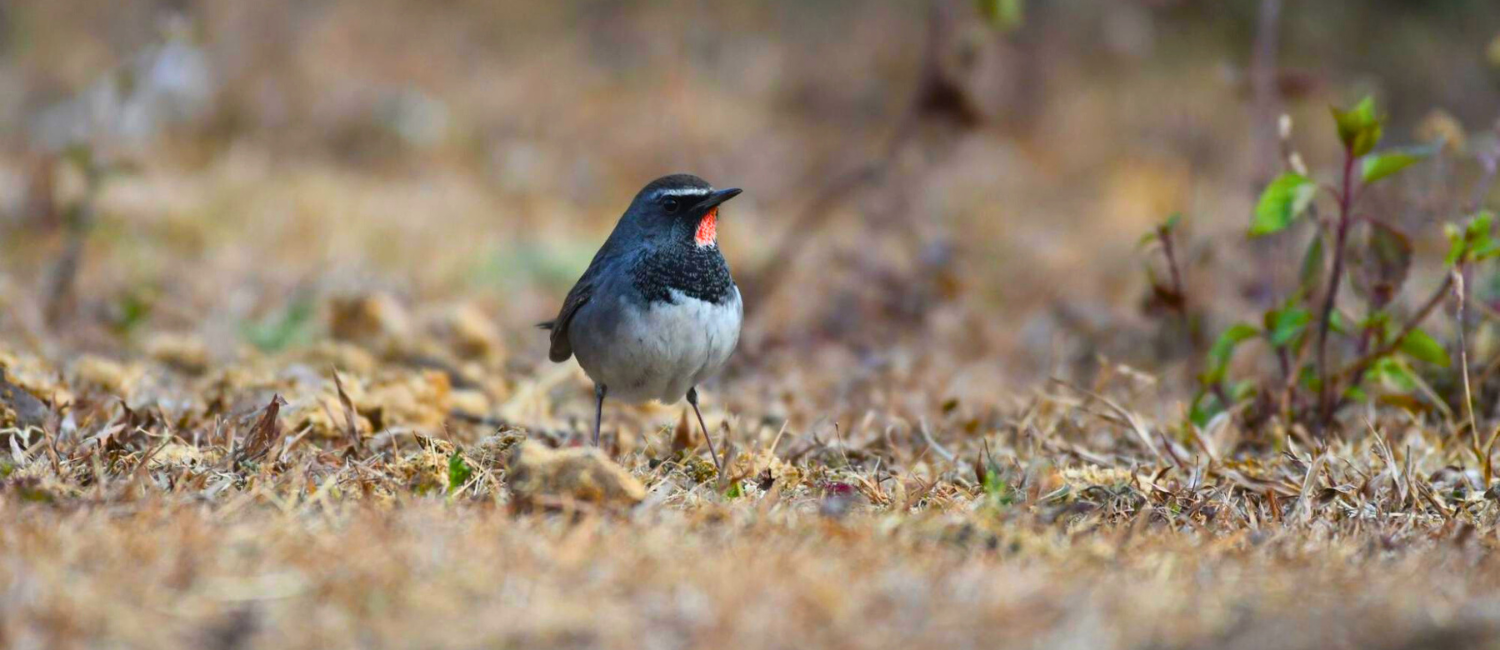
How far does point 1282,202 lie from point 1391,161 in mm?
301

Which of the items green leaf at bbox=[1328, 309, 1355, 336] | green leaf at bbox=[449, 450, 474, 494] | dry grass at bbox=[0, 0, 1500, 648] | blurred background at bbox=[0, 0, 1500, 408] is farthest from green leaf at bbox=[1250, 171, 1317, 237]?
green leaf at bbox=[449, 450, 474, 494]

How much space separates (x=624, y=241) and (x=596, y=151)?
284 inches

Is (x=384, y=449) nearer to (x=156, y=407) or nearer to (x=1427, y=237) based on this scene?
(x=156, y=407)

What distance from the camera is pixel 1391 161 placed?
3979mm

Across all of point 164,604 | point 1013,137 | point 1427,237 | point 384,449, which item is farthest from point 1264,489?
point 1013,137

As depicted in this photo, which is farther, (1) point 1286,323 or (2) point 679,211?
(2) point 679,211

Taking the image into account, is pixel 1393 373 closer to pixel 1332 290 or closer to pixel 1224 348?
pixel 1332 290

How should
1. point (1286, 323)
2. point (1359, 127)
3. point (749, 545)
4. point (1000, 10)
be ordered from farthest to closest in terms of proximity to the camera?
1. point (1000, 10)
2. point (1286, 323)
3. point (1359, 127)
4. point (749, 545)

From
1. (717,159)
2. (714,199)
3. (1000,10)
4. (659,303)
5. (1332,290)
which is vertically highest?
(1000,10)

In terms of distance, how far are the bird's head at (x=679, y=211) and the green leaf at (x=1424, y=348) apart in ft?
6.57

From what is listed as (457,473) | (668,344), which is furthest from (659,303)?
(457,473)

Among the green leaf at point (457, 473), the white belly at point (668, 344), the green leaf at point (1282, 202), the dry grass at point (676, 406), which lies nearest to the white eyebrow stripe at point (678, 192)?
the white belly at point (668, 344)

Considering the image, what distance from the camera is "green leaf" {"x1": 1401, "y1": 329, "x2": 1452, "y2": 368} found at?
4117 mm

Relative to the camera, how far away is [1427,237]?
27.6 ft
